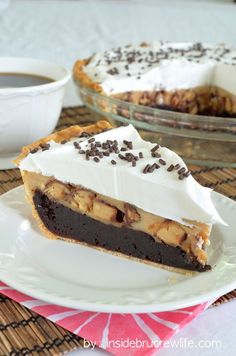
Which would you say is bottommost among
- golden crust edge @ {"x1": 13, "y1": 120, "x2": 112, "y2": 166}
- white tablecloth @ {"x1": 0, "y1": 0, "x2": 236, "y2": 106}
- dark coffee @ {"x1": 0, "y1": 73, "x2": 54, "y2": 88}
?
white tablecloth @ {"x1": 0, "y1": 0, "x2": 236, "y2": 106}

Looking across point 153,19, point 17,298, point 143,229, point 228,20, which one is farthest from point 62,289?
point 228,20

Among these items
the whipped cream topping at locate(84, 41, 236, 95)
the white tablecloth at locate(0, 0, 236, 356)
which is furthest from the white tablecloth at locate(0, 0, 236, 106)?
the whipped cream topping at locate(84, 41, 236, 95)

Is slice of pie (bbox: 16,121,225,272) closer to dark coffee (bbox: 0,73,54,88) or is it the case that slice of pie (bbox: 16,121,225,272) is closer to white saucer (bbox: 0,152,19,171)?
white saucer (bbox: 0,152,19,171)

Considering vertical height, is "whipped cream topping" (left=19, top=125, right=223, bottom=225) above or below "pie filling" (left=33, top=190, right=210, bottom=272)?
above

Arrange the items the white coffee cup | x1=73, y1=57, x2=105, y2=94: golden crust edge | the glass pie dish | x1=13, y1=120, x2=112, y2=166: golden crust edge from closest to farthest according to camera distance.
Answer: x1=13, y1=120, x2=112, y2=166: golden crust edge
the white coffee cup
the glass pie dish
x1=73, y1=57, x2=105, y2=94: golden crust edge

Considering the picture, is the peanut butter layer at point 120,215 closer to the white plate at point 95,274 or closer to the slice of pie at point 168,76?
the white plate at point 95,274

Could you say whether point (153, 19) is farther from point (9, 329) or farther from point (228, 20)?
point (9, 329)
